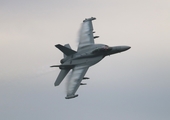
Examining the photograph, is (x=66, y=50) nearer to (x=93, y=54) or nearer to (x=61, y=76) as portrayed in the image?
(x=61, y=76)

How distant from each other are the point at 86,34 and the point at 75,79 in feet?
38.2

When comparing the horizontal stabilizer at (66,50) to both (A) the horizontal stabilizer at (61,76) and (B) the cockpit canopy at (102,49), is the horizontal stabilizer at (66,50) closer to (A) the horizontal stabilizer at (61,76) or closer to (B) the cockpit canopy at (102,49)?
(A) the horizontal stabilizer at (61,76)

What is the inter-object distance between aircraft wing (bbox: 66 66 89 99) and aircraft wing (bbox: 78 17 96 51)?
5320 millimetres

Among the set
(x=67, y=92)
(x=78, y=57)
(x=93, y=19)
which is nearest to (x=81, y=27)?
(x=93, y=19)

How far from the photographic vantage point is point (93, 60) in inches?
3487

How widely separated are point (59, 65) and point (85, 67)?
445 centimetres

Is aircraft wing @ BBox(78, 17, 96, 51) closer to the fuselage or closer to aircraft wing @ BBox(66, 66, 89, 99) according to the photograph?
the fuselage

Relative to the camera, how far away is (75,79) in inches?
3398

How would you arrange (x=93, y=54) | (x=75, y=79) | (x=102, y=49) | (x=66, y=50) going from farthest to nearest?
(x=66, y=50), (x=93, y=54), (x=102, y=49), (x=75, y=79)

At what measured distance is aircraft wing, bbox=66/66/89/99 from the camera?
82.7 metres

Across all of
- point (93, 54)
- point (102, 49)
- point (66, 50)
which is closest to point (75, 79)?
point (93, 54)

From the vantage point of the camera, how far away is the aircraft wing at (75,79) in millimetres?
82731

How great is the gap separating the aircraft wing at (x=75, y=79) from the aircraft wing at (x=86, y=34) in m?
5.32

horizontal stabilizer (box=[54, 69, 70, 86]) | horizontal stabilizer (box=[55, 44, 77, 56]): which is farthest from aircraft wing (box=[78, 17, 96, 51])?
horizontal stabilizer (box=[54, 69, 70, 86])
